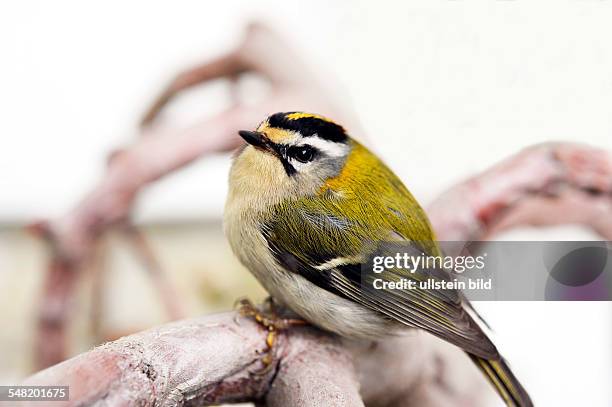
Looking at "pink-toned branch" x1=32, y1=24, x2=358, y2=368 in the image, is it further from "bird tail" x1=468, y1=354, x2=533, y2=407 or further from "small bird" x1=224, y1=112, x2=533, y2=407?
"bird tail" x1=468, y1=354, x2=533, y2=407

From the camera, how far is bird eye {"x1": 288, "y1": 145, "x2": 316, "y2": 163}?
0.78 meters

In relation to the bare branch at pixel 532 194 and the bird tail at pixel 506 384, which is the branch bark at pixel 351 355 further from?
the bird tail at pixel 506 384

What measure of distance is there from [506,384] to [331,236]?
250mm

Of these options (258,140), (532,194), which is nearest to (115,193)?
(258,140)

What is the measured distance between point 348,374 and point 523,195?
1.27 feet

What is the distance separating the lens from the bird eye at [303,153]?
78 centimetres

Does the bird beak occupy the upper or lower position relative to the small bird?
upper

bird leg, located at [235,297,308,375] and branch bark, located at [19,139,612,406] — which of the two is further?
bird leg, located at [235,297,308,375]

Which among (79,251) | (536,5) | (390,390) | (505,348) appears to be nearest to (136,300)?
(79,251)

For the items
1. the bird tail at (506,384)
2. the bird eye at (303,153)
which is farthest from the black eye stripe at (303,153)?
the bird tail at (506,384)

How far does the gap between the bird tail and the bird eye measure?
0.98 feet

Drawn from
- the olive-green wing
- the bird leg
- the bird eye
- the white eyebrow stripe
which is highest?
the white eyebrow stripe

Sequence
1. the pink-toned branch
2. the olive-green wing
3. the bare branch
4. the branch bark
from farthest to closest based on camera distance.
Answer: the pink-toned branch → the bare branch → the olive-green wing → the branch bark

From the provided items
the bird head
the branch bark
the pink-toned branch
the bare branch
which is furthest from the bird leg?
the pink-toned branch
